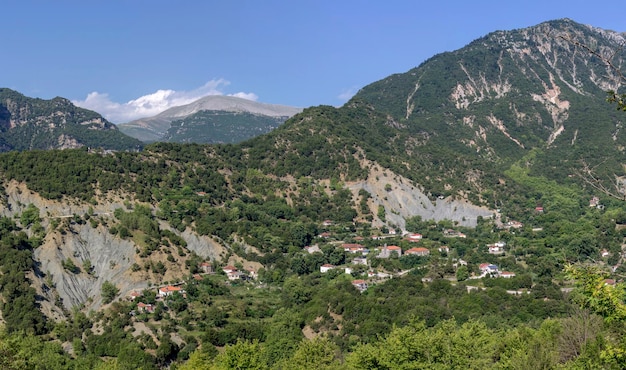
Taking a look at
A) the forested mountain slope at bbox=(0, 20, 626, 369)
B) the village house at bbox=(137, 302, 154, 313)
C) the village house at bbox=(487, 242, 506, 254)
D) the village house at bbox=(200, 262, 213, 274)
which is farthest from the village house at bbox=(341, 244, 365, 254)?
the village house at bbox=(137, 302, 154, 313)

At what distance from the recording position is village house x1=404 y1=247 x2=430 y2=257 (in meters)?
90.7

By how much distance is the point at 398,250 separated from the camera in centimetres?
9231

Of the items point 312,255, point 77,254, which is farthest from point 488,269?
point 77,254


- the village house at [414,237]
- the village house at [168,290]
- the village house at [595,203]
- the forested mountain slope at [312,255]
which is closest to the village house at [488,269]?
the forested mountain slope at [312,255]

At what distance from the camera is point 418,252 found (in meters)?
91.6

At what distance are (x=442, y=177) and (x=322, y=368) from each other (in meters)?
106

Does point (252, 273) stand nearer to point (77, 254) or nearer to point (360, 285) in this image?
point (360, 285)

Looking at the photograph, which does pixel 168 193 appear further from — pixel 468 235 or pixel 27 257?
pixel 468 235

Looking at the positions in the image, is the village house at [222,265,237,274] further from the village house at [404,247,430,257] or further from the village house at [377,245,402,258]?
the village house at [404,247,430,257]

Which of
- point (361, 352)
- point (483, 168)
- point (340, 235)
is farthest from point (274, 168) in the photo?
point (361, 352)

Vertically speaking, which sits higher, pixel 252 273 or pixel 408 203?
pixel 408 203

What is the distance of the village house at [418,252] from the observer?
Result: 90688 millimetres

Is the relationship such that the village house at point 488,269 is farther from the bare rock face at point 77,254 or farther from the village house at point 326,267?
the bare rock face at point 77,254

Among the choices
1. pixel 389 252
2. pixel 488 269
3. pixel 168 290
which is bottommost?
pixel 168 290
